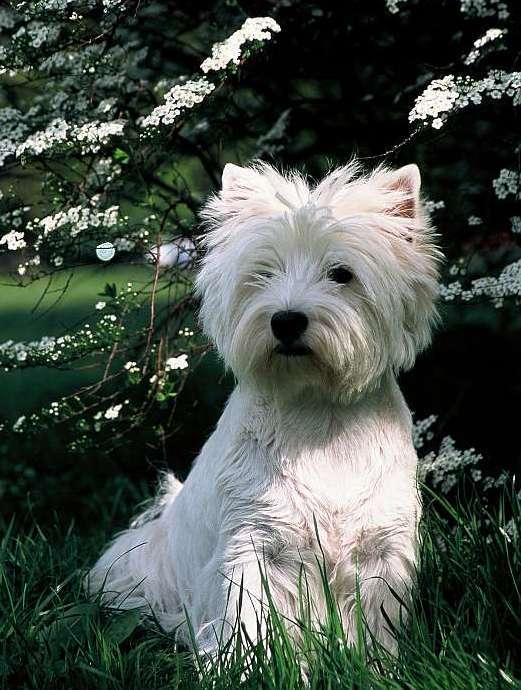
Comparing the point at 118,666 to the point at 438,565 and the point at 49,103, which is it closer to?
the point at 438,565

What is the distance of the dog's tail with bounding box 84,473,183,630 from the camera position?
387 cm

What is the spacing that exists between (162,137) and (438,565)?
5.96 feet

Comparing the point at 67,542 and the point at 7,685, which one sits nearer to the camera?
the point at 7,685

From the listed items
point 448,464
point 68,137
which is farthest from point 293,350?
point 68,137

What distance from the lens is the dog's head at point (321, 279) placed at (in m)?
3.09

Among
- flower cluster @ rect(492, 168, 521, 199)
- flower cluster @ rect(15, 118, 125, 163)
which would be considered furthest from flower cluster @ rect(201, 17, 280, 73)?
flower cluster @ rect(492, 168, 521, 199)

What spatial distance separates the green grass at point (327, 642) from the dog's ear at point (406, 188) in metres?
1.04

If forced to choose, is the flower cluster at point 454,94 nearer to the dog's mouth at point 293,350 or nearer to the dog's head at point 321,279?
the dog's head at point 321,279

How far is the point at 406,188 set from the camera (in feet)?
11.0

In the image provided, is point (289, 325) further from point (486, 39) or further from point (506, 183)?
point (506, 183)

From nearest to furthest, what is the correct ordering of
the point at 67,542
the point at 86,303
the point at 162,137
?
the point at 162,137 < the point at 67,542 < the point at 86,303

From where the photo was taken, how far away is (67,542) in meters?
4.52


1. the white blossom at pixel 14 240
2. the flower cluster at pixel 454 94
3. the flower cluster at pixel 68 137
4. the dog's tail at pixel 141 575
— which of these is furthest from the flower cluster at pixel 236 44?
the dog's tail at pixel 141 575

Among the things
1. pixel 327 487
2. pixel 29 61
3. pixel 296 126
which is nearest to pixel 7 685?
pixel 327 487
